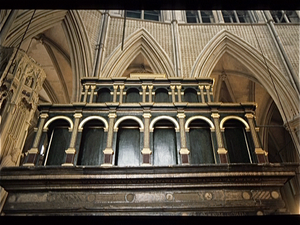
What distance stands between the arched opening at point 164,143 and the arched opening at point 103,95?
5.46ft

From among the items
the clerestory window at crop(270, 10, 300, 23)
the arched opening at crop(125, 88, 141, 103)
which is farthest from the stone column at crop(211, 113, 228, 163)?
the clerestory window at crop(270, 10, 300, 23)

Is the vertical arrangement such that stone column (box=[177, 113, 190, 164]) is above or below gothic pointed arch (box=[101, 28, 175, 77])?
below

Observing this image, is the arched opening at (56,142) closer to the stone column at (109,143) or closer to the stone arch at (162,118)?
the stone column at (109,143)

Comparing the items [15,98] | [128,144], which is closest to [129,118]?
[128,144]

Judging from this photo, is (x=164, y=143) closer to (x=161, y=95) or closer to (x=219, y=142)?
(x=219, y=142)

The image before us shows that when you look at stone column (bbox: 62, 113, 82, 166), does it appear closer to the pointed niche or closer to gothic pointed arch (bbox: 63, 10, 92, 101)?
gothic pointed arch (bbox: 63, 10, 92, 101)

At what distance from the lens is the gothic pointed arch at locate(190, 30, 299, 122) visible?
34.7 ft

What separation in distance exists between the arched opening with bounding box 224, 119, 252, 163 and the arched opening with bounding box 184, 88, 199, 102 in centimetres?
123

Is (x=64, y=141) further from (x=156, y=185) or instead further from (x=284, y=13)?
(x=284, y=13)

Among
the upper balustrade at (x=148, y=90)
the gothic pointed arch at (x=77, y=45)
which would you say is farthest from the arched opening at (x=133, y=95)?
the gothic pointed arch at (x=77, y=45)

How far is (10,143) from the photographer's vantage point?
8.38 m

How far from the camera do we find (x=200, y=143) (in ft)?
19.1

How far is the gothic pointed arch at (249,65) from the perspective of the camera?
10570mm
